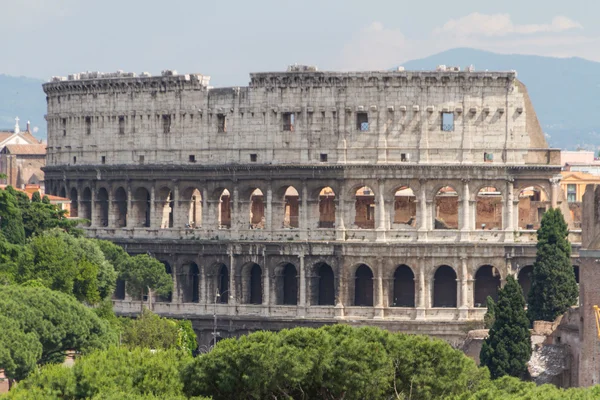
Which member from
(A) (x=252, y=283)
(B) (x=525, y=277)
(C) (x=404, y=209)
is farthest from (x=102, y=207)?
(B) (x=525, y=277)

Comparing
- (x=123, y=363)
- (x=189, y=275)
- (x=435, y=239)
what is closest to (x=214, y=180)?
(x=189, y=275)

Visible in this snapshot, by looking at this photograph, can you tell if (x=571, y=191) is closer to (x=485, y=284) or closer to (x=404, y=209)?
(x=404, y=209)

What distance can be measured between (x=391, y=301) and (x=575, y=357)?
28.1 meters

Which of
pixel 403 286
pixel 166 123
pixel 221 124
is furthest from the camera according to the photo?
pixel 166 123

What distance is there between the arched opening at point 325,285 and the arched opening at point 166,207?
11165mm

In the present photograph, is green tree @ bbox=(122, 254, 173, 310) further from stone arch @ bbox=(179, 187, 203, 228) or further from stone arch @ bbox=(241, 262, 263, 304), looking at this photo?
stone arch @ bbox=(179, 187, 203, 228)

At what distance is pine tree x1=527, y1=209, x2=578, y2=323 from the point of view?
11994cm

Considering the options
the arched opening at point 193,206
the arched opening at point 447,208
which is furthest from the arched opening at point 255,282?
the arched opening at point 447,208

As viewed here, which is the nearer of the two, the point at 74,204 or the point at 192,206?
the point at 192,206

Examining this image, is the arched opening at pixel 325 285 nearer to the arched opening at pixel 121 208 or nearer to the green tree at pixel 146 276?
the green tree at pixel 146 276

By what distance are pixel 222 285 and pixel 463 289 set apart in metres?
15.6

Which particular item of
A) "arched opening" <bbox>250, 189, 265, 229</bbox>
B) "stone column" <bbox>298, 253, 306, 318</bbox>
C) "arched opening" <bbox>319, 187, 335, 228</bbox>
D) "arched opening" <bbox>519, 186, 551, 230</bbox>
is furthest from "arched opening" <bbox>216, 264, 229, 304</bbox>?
"arched opening" <bbox>519, 186, 551, 230</bbox>

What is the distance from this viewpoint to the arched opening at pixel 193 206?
141500 mm

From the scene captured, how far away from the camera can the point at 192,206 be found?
146m
